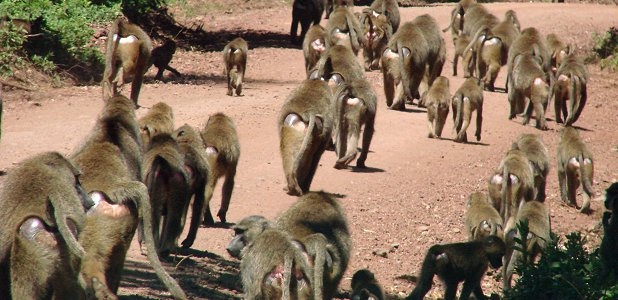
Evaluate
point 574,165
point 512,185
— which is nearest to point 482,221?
point 512,185

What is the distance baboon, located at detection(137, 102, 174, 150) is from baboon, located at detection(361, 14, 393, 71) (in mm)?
10284

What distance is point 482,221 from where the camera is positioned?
1099cm

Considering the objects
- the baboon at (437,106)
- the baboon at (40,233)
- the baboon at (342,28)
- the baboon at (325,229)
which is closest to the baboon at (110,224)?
the baboon at (40,233)

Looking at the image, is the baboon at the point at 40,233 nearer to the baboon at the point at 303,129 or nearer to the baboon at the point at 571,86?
the baboon at the point at 303,129

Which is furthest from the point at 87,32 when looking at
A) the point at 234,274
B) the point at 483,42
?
the point at 234,274

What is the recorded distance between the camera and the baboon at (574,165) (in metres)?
13.8

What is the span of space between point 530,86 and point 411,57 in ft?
7.45

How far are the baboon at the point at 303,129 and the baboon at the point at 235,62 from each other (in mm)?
6344

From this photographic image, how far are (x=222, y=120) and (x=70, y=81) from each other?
26.7ft

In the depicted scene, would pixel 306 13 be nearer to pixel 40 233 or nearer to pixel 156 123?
pixel 156 123

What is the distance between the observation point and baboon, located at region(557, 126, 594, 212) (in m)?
13.8

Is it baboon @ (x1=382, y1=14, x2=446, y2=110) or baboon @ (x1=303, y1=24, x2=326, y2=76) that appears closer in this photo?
baboon @ (x1=303, y1=24, x2=326, y2=76)

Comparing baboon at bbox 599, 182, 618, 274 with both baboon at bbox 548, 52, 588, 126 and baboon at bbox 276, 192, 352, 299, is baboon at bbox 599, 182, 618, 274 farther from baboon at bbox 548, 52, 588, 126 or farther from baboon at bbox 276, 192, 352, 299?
baboon at bbox 548, 52, 588, 126

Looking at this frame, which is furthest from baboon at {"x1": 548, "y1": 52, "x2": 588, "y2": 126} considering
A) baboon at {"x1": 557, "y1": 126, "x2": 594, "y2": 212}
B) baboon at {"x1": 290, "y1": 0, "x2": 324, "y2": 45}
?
baboon at {"x1": 290, "y1": 0, "x2": 324, "y2": 45}
